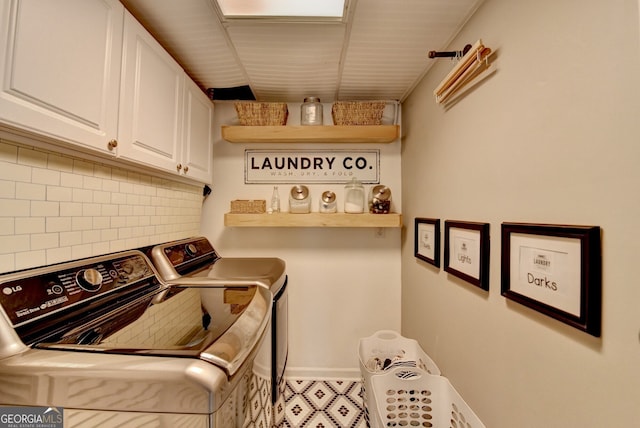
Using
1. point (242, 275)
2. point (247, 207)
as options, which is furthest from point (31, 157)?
point (247, 207)

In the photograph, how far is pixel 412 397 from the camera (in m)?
1.34

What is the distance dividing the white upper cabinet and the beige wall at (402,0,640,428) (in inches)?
57.5

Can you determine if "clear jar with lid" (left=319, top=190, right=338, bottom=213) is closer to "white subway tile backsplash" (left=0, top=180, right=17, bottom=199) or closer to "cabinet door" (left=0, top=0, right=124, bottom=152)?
"cabinet door" (left=0, top=0, right=124, bottom=152)

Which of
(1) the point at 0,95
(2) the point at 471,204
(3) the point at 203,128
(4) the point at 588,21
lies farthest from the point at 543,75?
(3) the point at 203,128

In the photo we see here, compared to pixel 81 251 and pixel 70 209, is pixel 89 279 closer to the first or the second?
pixel 81 251

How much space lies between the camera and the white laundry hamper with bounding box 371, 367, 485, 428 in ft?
4.31

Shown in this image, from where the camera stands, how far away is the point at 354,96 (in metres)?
2.10

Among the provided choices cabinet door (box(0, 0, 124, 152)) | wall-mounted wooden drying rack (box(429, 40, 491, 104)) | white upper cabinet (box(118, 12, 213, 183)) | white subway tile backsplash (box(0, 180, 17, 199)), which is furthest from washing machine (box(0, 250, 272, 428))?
wall-mounted wooden drying rack (box(429, 40, 491, 104))

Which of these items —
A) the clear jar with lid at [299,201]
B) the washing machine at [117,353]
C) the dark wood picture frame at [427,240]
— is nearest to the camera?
the washing machine at [117,353]

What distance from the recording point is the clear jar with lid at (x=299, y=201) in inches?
82.4

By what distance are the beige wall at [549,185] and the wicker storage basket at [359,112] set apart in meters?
0.59

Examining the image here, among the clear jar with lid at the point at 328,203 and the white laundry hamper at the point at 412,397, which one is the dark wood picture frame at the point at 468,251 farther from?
the clear jar with lid at the point at 328,203

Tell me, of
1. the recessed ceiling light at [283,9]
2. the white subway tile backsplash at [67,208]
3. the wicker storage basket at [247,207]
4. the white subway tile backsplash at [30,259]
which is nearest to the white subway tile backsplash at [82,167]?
the white subway tile backsplash at [67,208]

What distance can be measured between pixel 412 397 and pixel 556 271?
931mm
